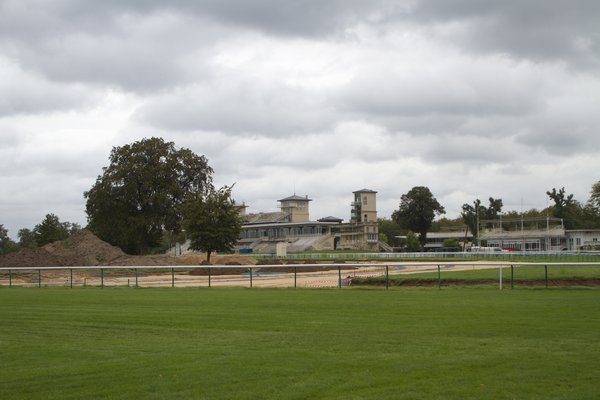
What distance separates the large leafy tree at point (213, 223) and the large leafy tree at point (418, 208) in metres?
63.0

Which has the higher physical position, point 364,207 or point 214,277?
point 364,207

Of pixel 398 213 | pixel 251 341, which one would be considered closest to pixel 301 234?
pixel 398 213

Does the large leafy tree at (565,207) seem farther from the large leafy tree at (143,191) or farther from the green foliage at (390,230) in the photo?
the large leafy tree at (143,191)

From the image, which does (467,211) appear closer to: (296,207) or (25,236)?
(296,207)

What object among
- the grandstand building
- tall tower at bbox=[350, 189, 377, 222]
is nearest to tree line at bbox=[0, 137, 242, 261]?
the grandstand building

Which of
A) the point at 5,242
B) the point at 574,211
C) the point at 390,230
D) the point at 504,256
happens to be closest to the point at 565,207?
the point at 574,211

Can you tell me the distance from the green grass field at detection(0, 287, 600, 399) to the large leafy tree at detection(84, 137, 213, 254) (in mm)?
61495

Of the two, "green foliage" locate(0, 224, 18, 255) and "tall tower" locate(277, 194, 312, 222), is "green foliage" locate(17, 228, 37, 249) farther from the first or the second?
"tall tower" locate(277, 194, 312, 222)

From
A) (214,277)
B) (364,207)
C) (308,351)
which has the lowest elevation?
(214,277)

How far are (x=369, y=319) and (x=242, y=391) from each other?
27.0 feet

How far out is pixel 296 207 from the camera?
150 metres

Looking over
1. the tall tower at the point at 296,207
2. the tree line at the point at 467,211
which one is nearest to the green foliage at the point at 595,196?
the tree line at the point at 467,211

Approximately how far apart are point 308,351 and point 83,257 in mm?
59225

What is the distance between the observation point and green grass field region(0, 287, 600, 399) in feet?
29.9
